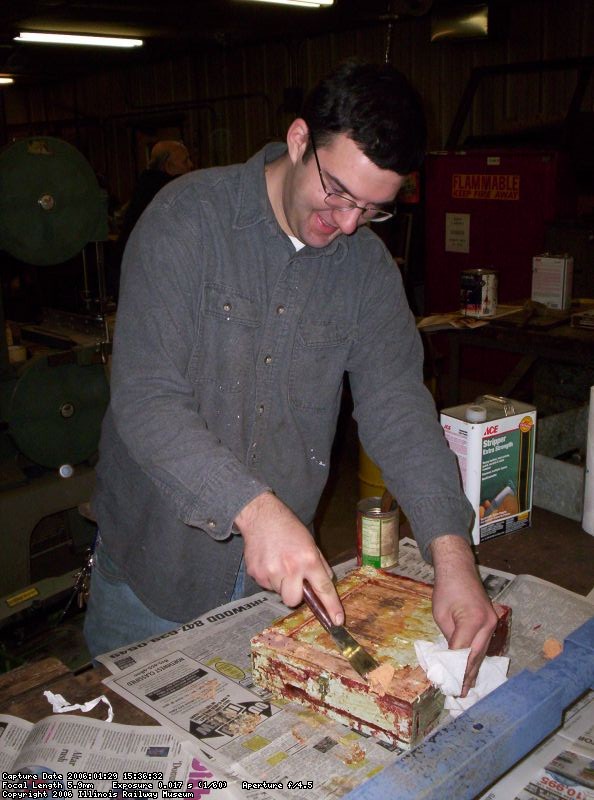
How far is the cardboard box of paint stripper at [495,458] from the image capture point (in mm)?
1386

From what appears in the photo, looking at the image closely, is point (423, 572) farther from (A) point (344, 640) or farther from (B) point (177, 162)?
(B) point (177, 162)

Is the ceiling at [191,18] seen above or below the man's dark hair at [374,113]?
above

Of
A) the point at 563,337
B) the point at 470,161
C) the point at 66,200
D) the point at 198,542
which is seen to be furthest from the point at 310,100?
the point at 470,161

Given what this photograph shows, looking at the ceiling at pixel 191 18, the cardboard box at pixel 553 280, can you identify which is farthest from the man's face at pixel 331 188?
the ceiling at pixel 191 18

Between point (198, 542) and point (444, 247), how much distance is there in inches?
155

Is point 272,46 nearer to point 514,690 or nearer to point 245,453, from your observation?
point 245,453

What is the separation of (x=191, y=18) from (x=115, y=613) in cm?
505

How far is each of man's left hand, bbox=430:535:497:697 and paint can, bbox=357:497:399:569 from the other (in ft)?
0.60

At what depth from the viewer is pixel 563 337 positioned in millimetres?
2760

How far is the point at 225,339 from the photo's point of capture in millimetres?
1193

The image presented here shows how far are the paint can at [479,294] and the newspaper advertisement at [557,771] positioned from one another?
2.25m

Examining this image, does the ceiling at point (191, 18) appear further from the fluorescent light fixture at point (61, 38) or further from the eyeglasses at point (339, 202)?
the eyeglasses at point (339, 202)

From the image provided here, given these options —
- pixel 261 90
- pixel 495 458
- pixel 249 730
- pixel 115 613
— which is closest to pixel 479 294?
pixel 495 458

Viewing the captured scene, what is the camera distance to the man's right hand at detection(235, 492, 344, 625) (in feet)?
2.97
